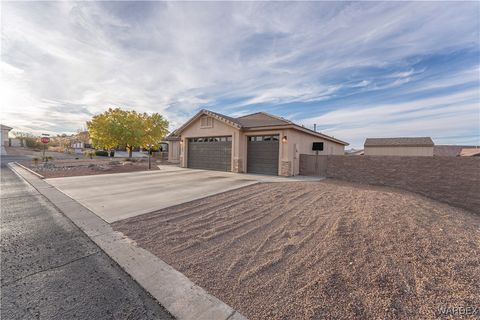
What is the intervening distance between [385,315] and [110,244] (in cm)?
423

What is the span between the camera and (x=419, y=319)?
6.55 ft

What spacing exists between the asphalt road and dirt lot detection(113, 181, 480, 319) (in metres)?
0.67

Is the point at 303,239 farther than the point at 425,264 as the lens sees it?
Yes

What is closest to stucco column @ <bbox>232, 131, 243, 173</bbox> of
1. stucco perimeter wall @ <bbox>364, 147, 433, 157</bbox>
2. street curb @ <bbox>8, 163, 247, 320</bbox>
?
street curb @ <bbox>8, 163, 247, 320</bbox>

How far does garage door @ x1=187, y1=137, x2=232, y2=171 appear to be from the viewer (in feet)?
48.9

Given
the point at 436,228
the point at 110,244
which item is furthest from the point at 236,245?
the point at 436,228

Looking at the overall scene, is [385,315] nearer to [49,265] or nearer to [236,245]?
[236,245]

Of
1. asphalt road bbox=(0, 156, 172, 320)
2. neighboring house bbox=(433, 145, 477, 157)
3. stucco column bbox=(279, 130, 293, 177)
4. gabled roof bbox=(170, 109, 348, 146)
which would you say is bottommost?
asphalt road bbox=(0, 156, 172, 320)

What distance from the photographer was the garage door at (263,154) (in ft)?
42.9

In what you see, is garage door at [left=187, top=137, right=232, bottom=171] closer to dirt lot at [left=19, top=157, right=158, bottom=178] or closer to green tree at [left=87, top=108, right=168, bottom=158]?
dirt lot at [left=19, top=157, right=158, bottom=178]

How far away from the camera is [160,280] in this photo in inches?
104

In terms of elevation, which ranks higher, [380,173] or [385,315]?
[380,173]

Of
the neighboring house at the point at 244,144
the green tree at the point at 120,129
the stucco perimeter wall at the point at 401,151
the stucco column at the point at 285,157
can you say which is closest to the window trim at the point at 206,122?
the neighboring house at the point at 244,144

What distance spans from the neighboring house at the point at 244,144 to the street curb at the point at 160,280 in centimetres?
1010
